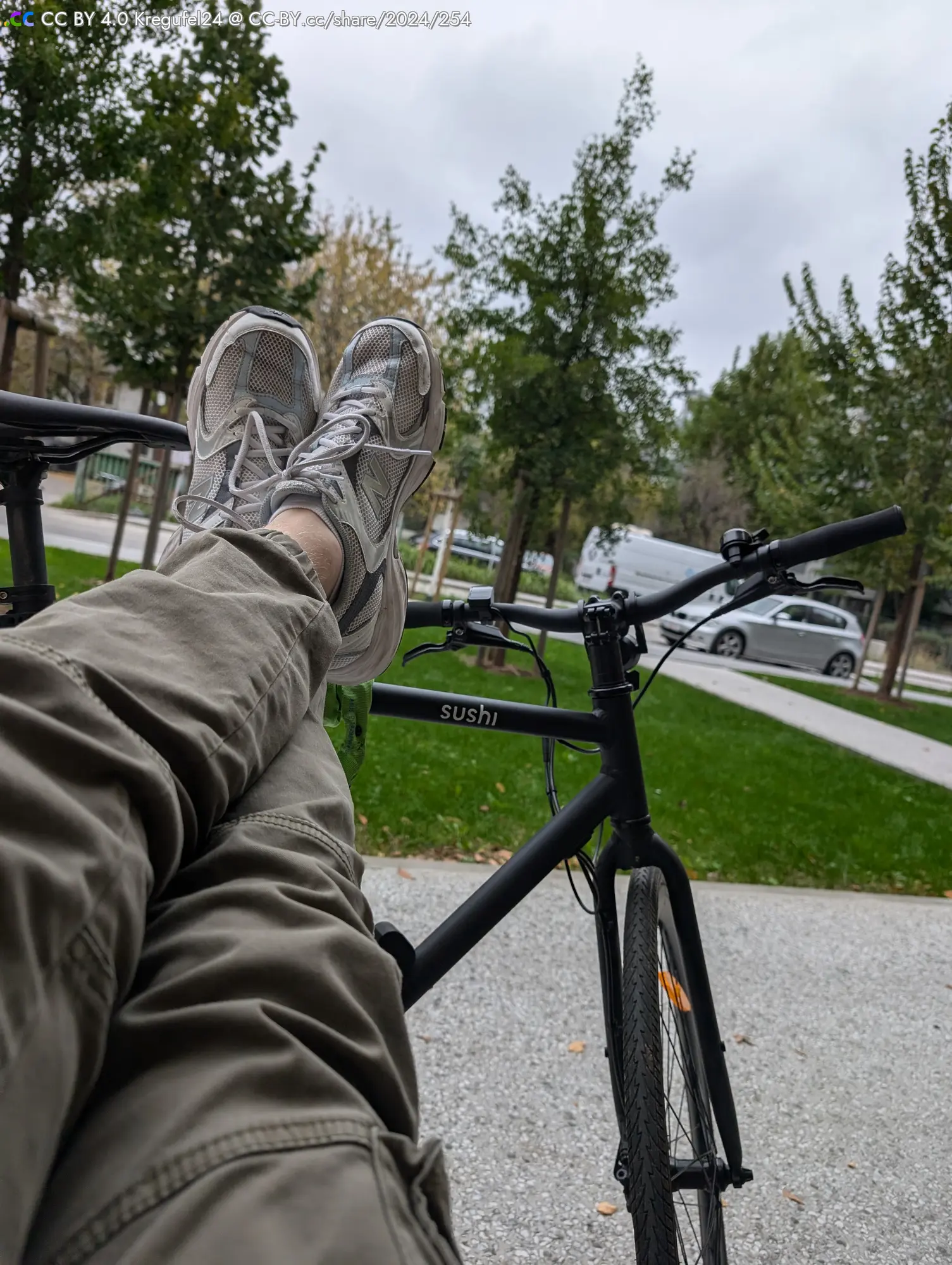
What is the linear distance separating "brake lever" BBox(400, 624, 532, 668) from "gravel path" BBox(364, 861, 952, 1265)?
3.62 feet

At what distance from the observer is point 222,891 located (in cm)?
64

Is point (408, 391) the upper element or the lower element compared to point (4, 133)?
lower

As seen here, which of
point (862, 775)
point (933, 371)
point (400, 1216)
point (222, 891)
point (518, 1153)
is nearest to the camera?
point (400, 1216)

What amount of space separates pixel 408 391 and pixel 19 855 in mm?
1354

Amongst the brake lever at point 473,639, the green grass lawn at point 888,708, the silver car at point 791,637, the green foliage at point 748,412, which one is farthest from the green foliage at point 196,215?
the green foliage at point 748,412

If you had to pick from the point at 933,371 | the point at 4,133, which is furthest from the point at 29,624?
the point at 933,371

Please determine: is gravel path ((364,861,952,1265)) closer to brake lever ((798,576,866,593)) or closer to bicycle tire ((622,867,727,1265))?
bicycle tire ((622,867,727,1265))

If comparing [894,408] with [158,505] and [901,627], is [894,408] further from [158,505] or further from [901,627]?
[158,505]

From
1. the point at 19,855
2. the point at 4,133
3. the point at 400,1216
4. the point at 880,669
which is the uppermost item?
the point at 4,133

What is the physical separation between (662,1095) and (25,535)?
1.20 m

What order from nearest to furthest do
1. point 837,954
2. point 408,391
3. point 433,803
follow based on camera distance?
point 408,391 → point 837,954 → point 433,803

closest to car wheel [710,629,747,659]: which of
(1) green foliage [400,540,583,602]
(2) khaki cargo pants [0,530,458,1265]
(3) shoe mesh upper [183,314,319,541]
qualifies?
(1) green foliage [400,540,583,602]

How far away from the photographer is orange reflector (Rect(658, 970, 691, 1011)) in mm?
1485

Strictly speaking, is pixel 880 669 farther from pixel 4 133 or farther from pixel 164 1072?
pixel 164 1072
